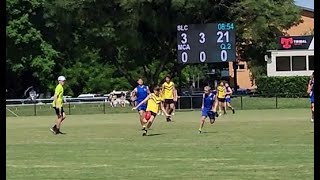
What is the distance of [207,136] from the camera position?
21.1 meters

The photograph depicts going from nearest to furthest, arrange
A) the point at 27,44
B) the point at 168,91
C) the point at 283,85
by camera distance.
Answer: the point at 168,91
the point at 283,85
the point at 27,44

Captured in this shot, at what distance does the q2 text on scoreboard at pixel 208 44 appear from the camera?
1502 inches

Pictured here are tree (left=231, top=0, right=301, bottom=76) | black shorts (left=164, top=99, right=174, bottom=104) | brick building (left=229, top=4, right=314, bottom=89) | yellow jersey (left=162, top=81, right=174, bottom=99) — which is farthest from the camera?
brick building (left=229, top=4, right=314, bottom=89)

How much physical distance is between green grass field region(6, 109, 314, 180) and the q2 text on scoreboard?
15.2 metres

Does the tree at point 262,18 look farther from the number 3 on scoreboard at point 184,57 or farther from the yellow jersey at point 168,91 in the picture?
the yellow jersey at point 168,91

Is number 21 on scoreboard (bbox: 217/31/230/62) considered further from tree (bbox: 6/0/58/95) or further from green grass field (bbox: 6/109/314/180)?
tree (bbox: 6/0/58/95)

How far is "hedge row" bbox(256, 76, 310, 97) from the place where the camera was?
56.9 meters

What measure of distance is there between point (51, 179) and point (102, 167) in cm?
190

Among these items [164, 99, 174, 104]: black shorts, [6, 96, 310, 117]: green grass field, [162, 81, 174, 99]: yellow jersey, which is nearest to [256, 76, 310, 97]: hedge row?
[6, 96, 310, 117]: green grass field

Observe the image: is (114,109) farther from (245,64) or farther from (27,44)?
(245,64)

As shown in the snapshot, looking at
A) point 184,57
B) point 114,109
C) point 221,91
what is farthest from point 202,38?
point 114,109

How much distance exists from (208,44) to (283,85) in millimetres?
21233

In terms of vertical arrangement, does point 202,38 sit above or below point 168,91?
above

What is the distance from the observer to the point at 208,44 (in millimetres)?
38250
